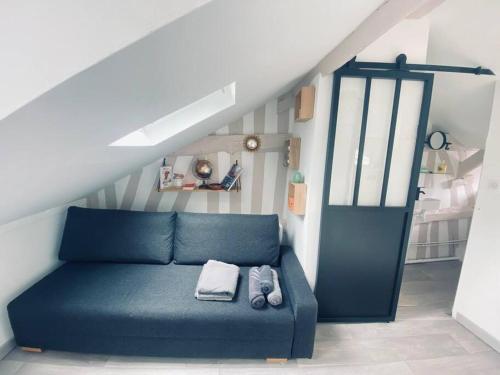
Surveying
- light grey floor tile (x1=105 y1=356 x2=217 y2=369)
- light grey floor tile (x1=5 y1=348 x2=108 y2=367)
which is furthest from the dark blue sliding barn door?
light grey floor tile (x1=5 y1=348 x2=108 y2=367)

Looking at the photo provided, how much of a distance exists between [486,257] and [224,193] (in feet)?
7.87

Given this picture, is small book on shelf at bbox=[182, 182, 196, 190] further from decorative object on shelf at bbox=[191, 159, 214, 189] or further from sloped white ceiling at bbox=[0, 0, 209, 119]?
sloped white ceiling at bbox=[0, 0, 209, 119]

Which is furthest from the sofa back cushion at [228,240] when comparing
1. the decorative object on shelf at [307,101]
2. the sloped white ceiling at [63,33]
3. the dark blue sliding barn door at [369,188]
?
the sloped white ceiling at [63,33]

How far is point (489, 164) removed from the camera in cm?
202

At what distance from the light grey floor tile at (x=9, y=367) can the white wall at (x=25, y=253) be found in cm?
8

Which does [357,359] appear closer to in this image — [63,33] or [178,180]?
[178,180]

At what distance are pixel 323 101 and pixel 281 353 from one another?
6.08 ft

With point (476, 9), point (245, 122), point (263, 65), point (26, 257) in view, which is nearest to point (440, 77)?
point (476, 9)

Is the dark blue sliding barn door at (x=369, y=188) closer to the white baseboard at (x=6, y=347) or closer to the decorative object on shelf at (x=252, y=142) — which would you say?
the decorative object on shelf at (x=252, y=142)

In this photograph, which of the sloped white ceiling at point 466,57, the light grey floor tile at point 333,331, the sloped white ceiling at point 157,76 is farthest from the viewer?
the light grey floor tile at point 333,331

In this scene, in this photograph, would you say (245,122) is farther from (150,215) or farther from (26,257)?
(26,257)

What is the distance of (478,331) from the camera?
206 centimetres

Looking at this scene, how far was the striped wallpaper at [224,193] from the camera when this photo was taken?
8.61 ft

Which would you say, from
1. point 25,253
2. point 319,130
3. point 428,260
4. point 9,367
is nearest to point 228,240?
point 319,130
